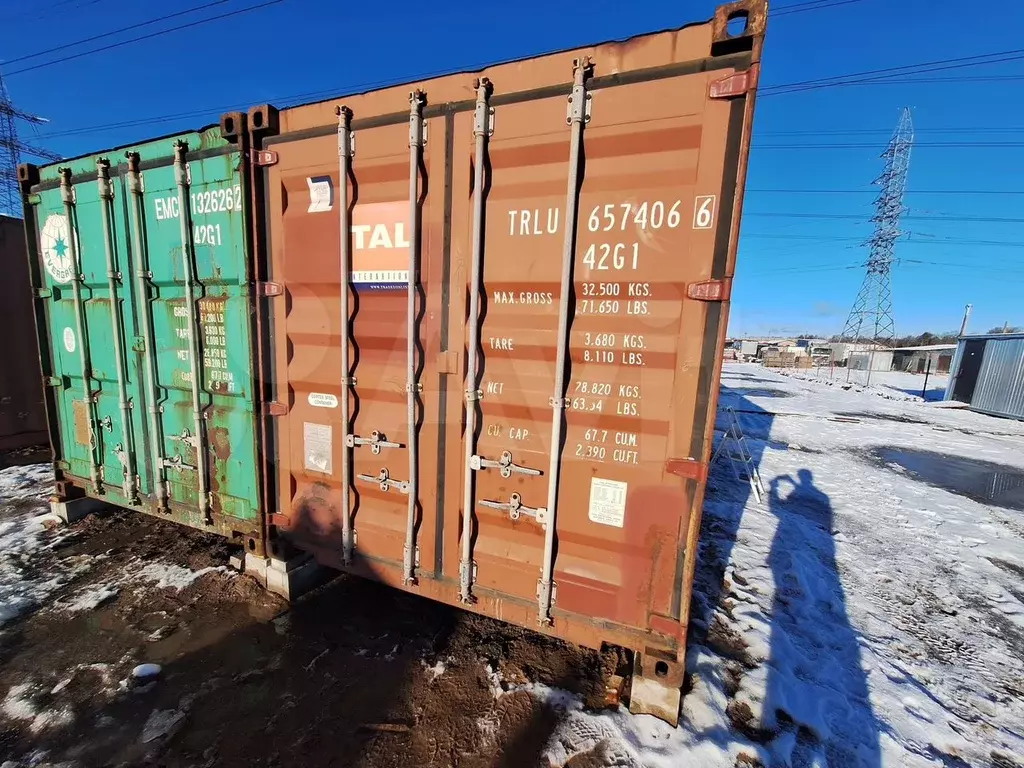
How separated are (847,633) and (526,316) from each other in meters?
3.83

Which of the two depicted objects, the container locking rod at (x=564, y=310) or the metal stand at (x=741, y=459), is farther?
the metal stand at (x=741, y=459)

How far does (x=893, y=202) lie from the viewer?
39656mm

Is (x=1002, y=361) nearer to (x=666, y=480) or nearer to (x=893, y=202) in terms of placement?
(x=666, y=480)

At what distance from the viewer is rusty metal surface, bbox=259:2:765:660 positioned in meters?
2.16

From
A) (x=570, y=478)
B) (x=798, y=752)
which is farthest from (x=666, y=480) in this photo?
(x=798, y=752)

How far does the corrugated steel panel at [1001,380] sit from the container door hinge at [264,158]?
2387 centimetres

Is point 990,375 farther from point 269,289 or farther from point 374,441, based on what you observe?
point 269,289

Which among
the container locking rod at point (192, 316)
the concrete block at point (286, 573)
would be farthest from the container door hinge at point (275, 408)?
the concrete block at point (286, 573)

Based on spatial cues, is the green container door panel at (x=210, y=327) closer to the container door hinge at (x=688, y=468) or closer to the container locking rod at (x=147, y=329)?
the container locking rod at (x=147, y=329)

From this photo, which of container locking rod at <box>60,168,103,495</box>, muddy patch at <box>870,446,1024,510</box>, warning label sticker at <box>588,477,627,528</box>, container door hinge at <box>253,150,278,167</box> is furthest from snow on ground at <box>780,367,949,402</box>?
container locking rod at <box>60,168,103,495</box>

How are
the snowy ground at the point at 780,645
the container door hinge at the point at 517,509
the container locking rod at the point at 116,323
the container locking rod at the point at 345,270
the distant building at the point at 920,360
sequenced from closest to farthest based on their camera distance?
the snowy ground at the point at 780,645
the container door hinge at the point at 517,509
the container locking rod at the point at 345,270
the container locking rod at the point at 116,323
the distant building at the point at 920,360

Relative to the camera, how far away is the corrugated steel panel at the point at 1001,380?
15289mm

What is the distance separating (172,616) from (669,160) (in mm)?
4798

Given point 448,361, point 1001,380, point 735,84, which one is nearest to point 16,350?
point 448,361
